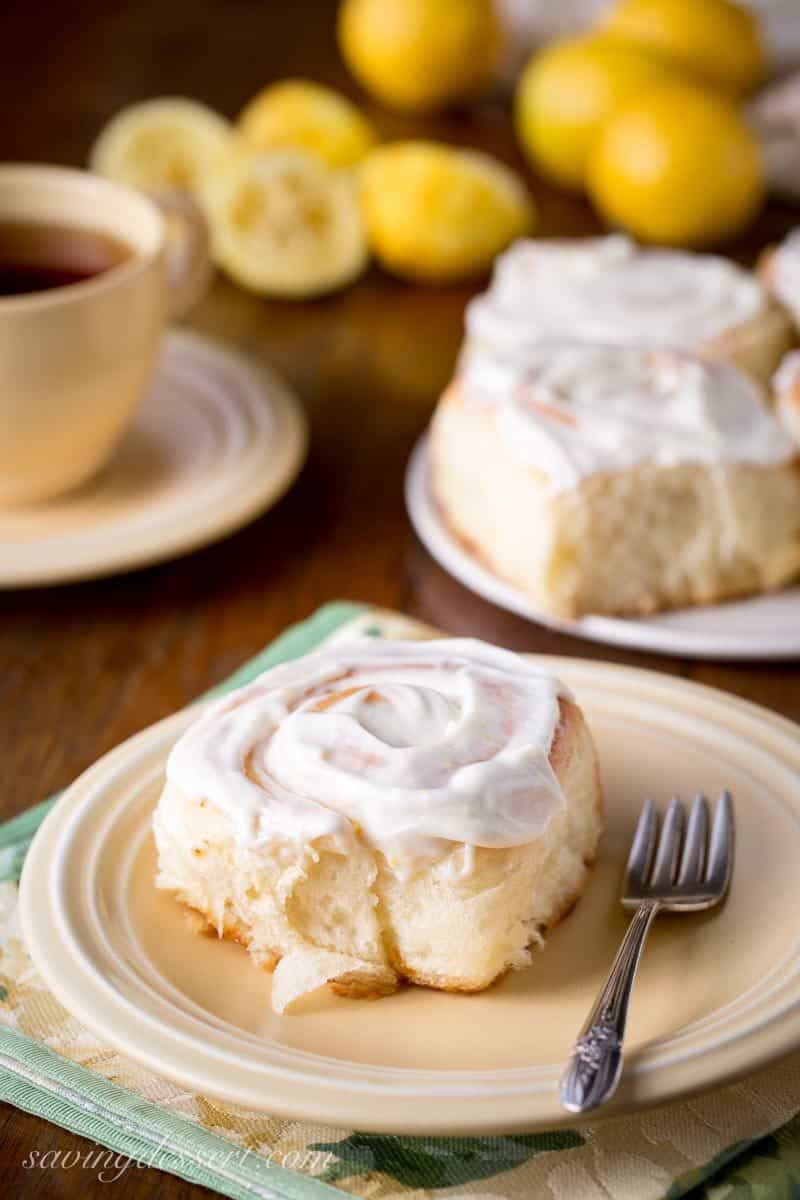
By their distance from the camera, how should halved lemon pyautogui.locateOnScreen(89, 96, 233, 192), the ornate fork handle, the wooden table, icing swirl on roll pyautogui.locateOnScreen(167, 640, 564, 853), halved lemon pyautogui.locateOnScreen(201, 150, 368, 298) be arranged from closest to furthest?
the ornate fork handle, icing swirl on roll pyautogui.locateOnScreen(167, 640, 564, 853), the wooden table, halved lemon pyautogui.locateOnScreen(201, 150, 368, 298), halved lemon pyautogui.locateOnScreen(89, 96, 233, 192)

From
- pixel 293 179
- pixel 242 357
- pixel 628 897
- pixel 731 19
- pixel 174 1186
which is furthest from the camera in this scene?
pixel 731 19

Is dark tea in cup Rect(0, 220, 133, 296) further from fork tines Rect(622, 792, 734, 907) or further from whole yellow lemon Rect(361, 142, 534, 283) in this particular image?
fork tines Rect(622, 792, 734, 907)

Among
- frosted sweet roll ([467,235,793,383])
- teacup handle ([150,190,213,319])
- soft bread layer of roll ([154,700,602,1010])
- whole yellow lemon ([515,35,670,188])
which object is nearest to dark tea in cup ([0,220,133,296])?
teacup handle ([150,190,213,319])

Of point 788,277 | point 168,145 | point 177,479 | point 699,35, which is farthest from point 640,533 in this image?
point 699,35

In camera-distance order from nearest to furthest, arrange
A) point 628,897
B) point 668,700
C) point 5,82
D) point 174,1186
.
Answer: point 174,1186 → point 628,897 → point 668,700 → point 5,82

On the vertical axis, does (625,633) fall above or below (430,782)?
below

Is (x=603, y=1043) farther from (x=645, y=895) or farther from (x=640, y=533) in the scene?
(x=640, y=533)

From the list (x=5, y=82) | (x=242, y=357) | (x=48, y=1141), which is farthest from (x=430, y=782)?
(x=5, y=82)

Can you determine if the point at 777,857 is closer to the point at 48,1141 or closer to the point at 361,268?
the point at 48,1141
